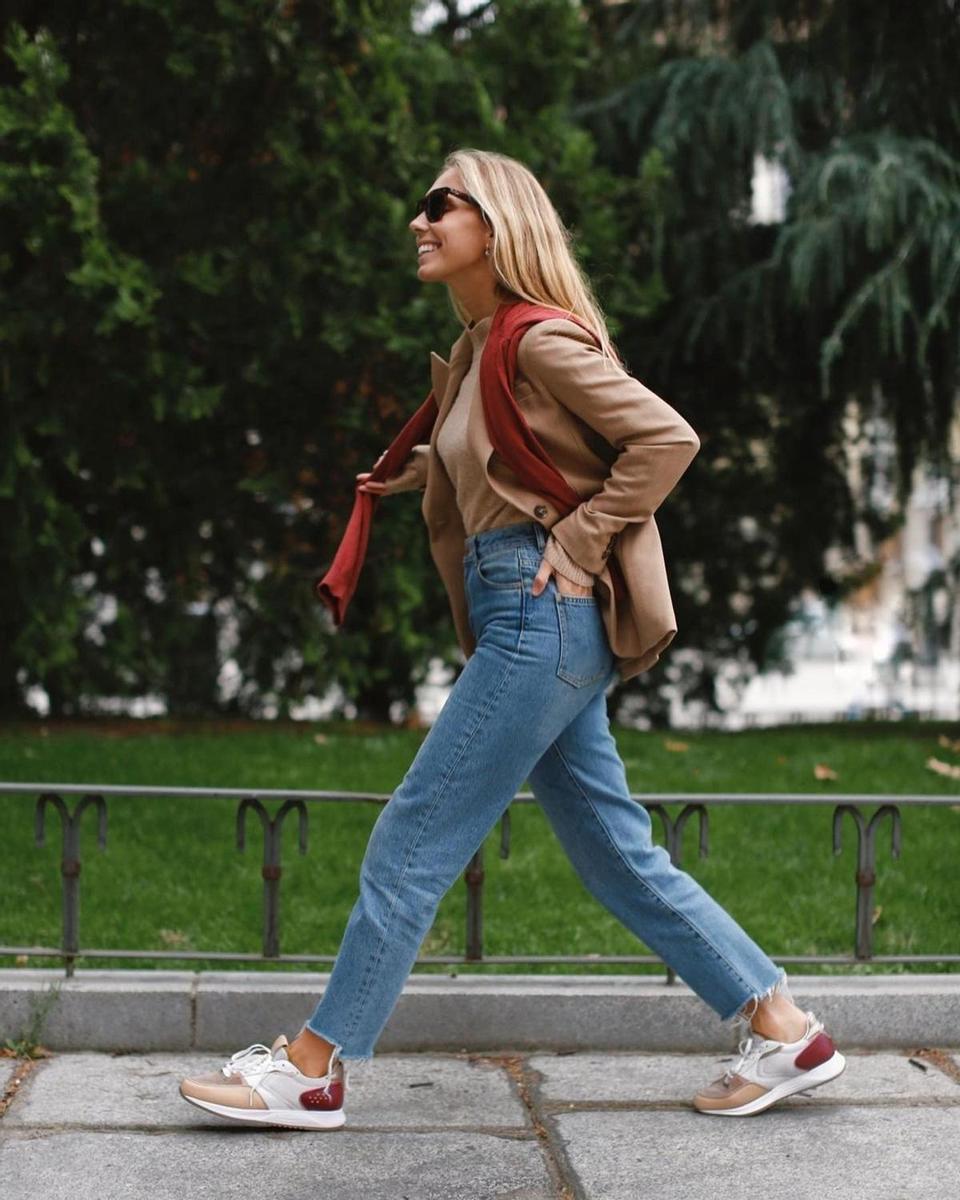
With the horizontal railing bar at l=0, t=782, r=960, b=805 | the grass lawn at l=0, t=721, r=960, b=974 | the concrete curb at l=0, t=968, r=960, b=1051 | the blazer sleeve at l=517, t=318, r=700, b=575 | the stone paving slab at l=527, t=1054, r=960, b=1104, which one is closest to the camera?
the blazer sleeve at l=517, t=318, r=700, b=575

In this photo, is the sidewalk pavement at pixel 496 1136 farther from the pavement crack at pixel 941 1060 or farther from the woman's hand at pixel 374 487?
the woman's hand at pixel 374 487

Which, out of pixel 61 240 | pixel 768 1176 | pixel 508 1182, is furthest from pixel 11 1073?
pixel 61 240

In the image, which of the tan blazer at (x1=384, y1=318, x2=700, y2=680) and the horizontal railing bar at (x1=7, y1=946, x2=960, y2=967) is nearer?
the tan blazer at (x1=384, y1=318, x2=700, y2=680)

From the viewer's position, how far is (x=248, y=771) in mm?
7676

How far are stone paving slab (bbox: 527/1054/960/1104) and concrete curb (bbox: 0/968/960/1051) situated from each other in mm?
59

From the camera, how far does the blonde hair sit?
132 inches

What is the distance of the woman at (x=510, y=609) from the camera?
3291 mm

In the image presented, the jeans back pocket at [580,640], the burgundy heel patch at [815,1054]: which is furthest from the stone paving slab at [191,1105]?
the jeans back pocket at [580,640]

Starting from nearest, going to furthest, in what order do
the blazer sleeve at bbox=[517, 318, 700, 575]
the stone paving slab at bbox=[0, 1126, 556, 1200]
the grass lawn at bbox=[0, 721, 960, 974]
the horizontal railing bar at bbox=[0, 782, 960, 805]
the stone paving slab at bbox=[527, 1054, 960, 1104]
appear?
the stone paving slab at bbox=[0, 1126, 556, 1200] → the blazer sleeve at bbox=[517, 318, 700, 575] → the stone paving slab at bbox=[527, 1054, 960, 1104] → the horizontal railing bar at bbox=[0, 782, 960, 805] → the grass lawn at bbox=[0, 721, 960, 974]

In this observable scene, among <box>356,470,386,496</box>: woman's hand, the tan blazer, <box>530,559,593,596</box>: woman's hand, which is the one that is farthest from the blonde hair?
<box>356,470,386,496</box>: woman's hand

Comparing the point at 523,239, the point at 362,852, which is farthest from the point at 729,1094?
the point at 362,852

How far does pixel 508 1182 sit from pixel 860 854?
Answer: 1.68m

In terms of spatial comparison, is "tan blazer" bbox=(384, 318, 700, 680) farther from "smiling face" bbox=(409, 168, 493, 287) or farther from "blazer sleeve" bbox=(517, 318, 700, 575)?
"smiling face" bbox=(409, 168, 493, 287)

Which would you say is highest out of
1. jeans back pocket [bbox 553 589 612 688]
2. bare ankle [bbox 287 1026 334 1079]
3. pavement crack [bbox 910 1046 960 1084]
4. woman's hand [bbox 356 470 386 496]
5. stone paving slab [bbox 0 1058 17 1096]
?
woman's hand [bbox 356 470 386 496]
